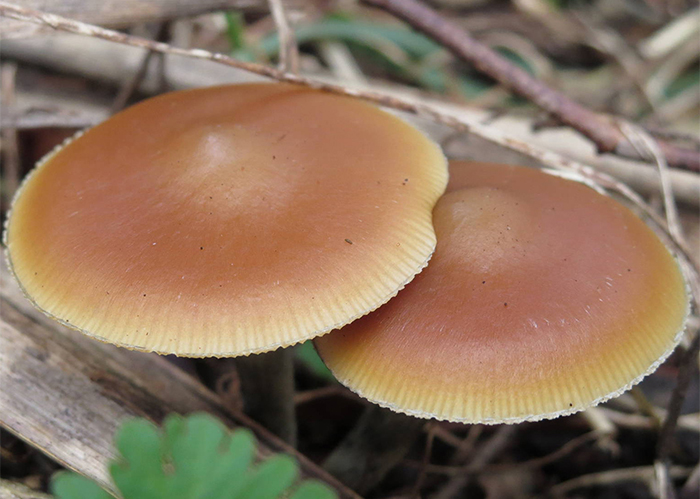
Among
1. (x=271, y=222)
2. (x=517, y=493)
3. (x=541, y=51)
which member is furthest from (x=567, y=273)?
(x=541, y=51)

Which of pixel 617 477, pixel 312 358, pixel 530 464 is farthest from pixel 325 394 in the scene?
pixel 617 477

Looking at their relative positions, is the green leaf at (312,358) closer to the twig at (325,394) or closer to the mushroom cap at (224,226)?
the twig at (325,394)

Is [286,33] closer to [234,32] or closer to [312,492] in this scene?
[234,32]

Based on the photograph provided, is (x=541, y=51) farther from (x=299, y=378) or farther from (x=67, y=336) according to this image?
(x=67, y=336)

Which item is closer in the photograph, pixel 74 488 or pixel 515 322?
pixel 74 488

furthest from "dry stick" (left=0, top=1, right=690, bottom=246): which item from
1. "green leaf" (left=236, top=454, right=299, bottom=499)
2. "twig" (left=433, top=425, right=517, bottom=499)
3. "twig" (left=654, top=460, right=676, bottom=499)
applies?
"green leaf" (left=236, top=454, right=299, bottom=499)

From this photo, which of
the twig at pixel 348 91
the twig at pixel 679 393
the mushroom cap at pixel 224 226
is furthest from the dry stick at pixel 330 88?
the twig at pixel 679 393
